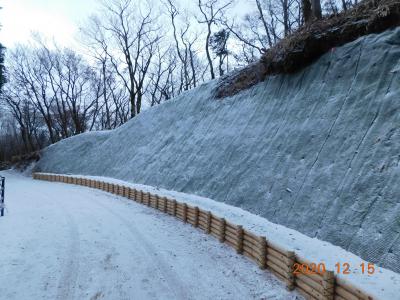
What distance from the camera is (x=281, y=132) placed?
48.0ft

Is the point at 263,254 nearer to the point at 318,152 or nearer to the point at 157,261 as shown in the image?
the point at 157,261

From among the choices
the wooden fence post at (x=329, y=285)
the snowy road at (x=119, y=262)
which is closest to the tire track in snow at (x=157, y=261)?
the snowy road at (x=119, y=262)

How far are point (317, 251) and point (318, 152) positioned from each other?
12.3 ft

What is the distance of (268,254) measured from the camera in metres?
9.38

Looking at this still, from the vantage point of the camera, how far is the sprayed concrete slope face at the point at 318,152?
930 cm

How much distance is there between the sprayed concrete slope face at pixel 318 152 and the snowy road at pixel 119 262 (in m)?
2.43

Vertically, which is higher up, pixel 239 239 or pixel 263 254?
pixel 239 239

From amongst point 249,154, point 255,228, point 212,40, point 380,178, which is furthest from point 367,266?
point 212,40

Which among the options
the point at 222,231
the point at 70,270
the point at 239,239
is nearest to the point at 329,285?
the point at 239,239

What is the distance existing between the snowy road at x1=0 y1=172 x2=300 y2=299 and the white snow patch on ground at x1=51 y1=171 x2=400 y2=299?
4.00 feet

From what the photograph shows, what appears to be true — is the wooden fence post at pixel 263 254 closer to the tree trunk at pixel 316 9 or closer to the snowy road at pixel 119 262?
the snowy road at pixel 119 262
